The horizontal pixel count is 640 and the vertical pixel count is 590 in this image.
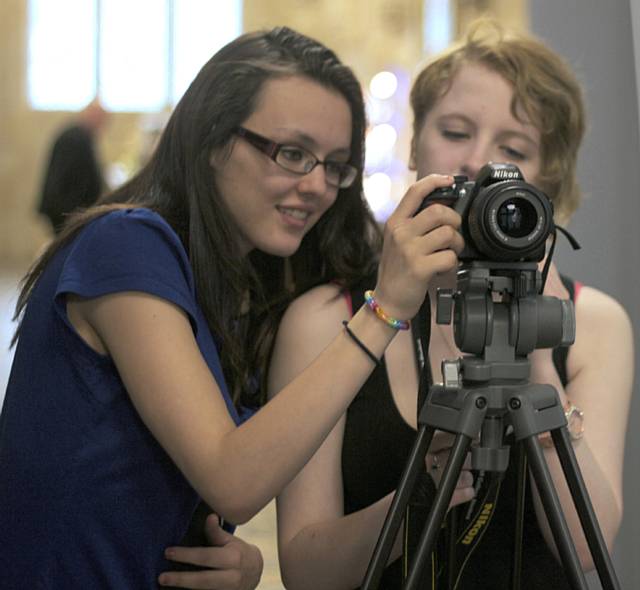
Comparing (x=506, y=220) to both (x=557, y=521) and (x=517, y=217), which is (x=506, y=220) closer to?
(x=517, y=217)

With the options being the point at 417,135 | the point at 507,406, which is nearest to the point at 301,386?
the point at 507,406

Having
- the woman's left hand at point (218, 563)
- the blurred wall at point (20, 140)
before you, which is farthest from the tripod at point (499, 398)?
the blurred wall at point (20, 140)

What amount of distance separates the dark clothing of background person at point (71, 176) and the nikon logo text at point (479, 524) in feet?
22.4

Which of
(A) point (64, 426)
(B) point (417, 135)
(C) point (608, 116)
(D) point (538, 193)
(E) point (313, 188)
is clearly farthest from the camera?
(C) point (608, 116)

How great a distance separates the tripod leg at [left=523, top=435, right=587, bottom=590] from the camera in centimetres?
131

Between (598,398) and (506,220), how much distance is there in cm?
59

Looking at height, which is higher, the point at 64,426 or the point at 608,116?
the point at 608,116

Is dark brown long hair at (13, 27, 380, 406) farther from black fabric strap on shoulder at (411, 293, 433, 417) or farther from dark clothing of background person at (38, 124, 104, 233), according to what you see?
dark clothing of background person at (38, 124, 104, 233)

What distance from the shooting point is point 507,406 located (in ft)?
4.41

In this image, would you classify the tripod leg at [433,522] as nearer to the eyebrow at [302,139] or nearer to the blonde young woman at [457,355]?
the blonde young woman at [457,355]

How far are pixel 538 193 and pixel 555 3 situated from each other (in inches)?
46.0

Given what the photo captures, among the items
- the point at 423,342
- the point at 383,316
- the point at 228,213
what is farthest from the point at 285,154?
the point at 383,316

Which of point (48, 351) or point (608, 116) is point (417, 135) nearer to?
point (608, 116)

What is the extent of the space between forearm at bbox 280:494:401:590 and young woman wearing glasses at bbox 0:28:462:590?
0.37ft
